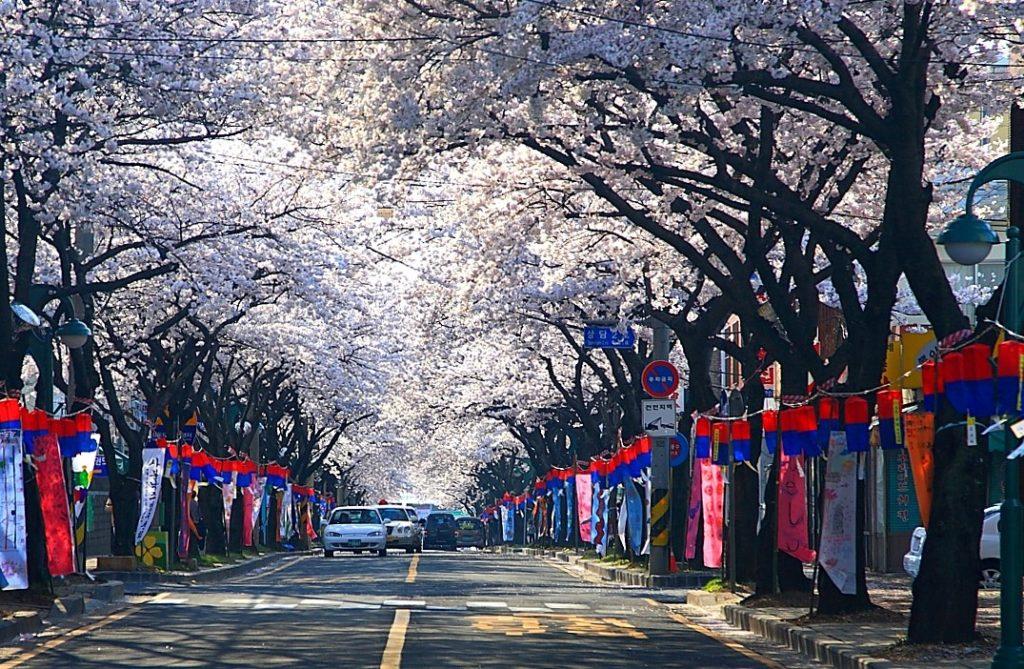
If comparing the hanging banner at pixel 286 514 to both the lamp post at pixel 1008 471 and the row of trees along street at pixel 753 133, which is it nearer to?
the row of trees along street at pixel 753 133

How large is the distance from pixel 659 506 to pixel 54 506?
45.7 feet

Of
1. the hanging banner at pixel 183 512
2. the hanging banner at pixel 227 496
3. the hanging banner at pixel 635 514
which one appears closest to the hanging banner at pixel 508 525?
the hanging banner at pixel 227 496

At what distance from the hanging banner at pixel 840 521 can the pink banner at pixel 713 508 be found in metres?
7.07

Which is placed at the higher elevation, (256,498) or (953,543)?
(256,498)

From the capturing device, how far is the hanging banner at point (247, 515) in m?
54.6

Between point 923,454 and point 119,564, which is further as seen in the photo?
point 119,564

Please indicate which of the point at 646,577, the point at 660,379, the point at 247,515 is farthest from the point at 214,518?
the point at 660,379

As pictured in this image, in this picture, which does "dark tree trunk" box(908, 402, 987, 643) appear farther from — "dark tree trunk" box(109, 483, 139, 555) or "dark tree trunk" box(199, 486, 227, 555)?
"dark tree trunk" box(199, 486, 227, 555)

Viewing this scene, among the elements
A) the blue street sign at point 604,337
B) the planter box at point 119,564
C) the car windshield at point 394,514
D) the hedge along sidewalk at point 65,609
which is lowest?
the hedge along sidewalk at point 65,609

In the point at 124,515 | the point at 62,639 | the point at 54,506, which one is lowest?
the point at 62,639

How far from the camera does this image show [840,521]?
19609mm

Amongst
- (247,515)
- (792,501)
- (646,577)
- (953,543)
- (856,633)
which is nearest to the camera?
(953,543)

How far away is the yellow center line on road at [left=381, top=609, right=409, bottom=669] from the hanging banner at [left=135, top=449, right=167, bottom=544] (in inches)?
522

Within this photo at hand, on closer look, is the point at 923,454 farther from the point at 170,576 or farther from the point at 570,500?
the point at 570,500
